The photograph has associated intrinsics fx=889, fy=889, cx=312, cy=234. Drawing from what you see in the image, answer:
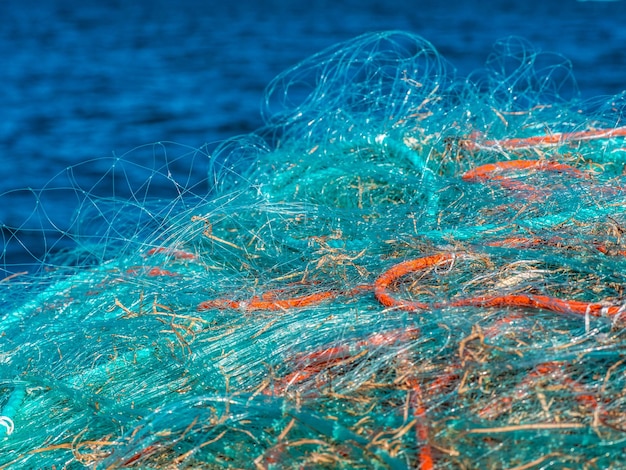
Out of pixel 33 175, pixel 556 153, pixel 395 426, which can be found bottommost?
pixel 33 175

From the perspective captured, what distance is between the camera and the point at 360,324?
238cm

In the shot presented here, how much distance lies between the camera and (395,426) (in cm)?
201

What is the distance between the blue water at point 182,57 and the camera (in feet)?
35.0

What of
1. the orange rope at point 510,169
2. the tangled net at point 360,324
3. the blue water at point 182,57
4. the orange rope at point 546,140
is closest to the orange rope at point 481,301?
the tangled net at point 360,324

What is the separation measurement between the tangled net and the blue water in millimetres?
1723

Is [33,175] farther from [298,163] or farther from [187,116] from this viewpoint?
[298,163]

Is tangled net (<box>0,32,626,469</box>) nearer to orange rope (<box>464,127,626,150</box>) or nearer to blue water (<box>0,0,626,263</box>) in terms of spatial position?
orange rope (<box>464,127,626,150</box>)

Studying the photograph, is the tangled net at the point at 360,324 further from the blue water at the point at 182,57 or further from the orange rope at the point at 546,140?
the blue water at the point at 182,57

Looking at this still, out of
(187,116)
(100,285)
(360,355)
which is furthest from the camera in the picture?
(187,116)

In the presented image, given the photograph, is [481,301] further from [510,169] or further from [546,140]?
[546,140]

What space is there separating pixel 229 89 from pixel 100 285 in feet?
34.7

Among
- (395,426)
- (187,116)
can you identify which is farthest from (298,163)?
(187,116)

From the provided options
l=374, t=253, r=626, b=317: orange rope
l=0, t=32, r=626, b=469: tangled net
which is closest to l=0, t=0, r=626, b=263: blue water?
l=0, t=32, r=626, b=469: tangled net

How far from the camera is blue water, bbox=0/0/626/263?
1066 cm
